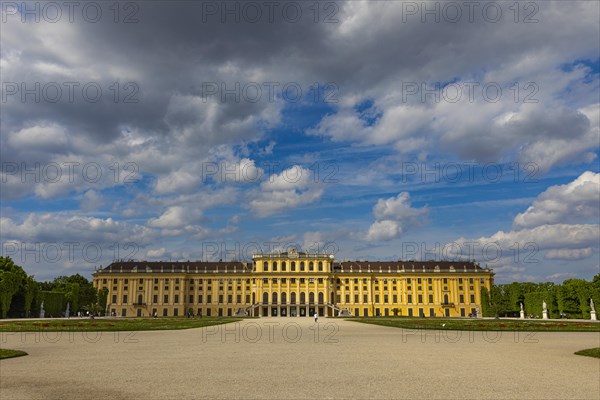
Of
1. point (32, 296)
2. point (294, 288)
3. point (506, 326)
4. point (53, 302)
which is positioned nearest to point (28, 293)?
point (32, 296)

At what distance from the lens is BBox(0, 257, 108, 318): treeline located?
52.6 m

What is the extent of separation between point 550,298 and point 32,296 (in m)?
65.0

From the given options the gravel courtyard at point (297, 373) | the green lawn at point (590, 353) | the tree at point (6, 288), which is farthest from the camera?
the tree at point (6, 288)

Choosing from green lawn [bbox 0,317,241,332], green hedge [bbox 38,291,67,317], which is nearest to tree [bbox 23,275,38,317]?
green hedge [bbox 38,291,67,317]

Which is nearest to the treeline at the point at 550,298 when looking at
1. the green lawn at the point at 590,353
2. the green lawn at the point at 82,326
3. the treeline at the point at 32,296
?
the green lawn at the point at 82,326

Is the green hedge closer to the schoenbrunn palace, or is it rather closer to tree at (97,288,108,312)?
tree at (97,288,108,312)

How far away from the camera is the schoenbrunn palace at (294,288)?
315ft

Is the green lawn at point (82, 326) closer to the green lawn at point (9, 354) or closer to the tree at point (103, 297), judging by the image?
the green lawn at point (9, 354)

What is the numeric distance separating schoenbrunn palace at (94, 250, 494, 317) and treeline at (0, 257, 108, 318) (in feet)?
42.9

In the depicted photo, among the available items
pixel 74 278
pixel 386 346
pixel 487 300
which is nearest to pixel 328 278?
pixel 487 300

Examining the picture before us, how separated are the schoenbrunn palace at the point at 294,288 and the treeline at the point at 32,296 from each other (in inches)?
514

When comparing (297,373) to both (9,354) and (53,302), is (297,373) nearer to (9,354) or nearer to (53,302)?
(9,354)

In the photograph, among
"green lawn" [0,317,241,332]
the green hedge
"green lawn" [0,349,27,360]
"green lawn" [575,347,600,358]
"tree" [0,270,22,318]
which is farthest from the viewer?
the green hedge

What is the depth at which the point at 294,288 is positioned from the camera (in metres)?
96.5
